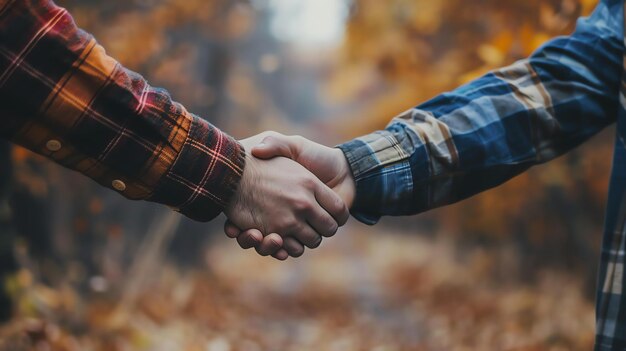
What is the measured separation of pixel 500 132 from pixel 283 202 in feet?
2.15

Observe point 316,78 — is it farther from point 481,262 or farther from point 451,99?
point 451,99

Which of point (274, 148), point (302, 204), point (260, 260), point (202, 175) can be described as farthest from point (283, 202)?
point (260, 260)

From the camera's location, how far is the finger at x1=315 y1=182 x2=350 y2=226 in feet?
5.53

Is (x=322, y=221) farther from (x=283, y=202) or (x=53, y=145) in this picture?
(x=53, y=145)

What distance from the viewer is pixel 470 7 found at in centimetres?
488

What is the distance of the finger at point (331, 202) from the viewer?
1.68 meters

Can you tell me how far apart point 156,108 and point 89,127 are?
0.17 metres

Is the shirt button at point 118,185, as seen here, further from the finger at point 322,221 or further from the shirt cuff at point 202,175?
the finger at point 322,221

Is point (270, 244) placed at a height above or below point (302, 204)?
below

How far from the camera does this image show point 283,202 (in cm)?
170

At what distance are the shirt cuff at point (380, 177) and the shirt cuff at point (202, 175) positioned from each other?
35 cm

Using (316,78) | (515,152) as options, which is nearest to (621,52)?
(515,152)

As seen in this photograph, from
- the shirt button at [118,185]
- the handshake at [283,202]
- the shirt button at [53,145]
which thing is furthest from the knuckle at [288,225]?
the shirt button at [53,145]

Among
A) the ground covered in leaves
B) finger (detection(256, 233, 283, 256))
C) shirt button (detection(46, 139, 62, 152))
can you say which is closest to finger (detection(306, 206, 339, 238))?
finger (detection(256, 233, 283, 256))
